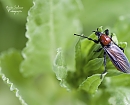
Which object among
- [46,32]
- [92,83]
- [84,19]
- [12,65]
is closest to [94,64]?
[92,83]

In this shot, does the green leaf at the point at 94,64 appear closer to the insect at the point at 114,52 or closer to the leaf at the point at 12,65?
the insect at the point at 114,52

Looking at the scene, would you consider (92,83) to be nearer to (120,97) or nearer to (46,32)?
(120,97)

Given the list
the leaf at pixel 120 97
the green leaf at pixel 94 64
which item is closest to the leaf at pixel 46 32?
the green leaf at pixel 94 64

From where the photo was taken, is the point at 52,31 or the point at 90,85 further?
the point at 52,31

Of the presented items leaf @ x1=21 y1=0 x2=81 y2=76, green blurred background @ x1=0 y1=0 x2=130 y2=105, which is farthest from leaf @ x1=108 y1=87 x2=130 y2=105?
green blurred background @ x1=0 y1=0 x2=130 y2=105

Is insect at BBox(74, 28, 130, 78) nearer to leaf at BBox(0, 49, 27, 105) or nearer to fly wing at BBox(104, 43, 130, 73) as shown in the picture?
fly wing at BBox(104, 43, 130, 73)

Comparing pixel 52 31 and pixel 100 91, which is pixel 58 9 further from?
pixel 100 91

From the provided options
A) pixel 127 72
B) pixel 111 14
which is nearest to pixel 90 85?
pixel 127 72

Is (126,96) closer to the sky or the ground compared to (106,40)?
closer to the ground
